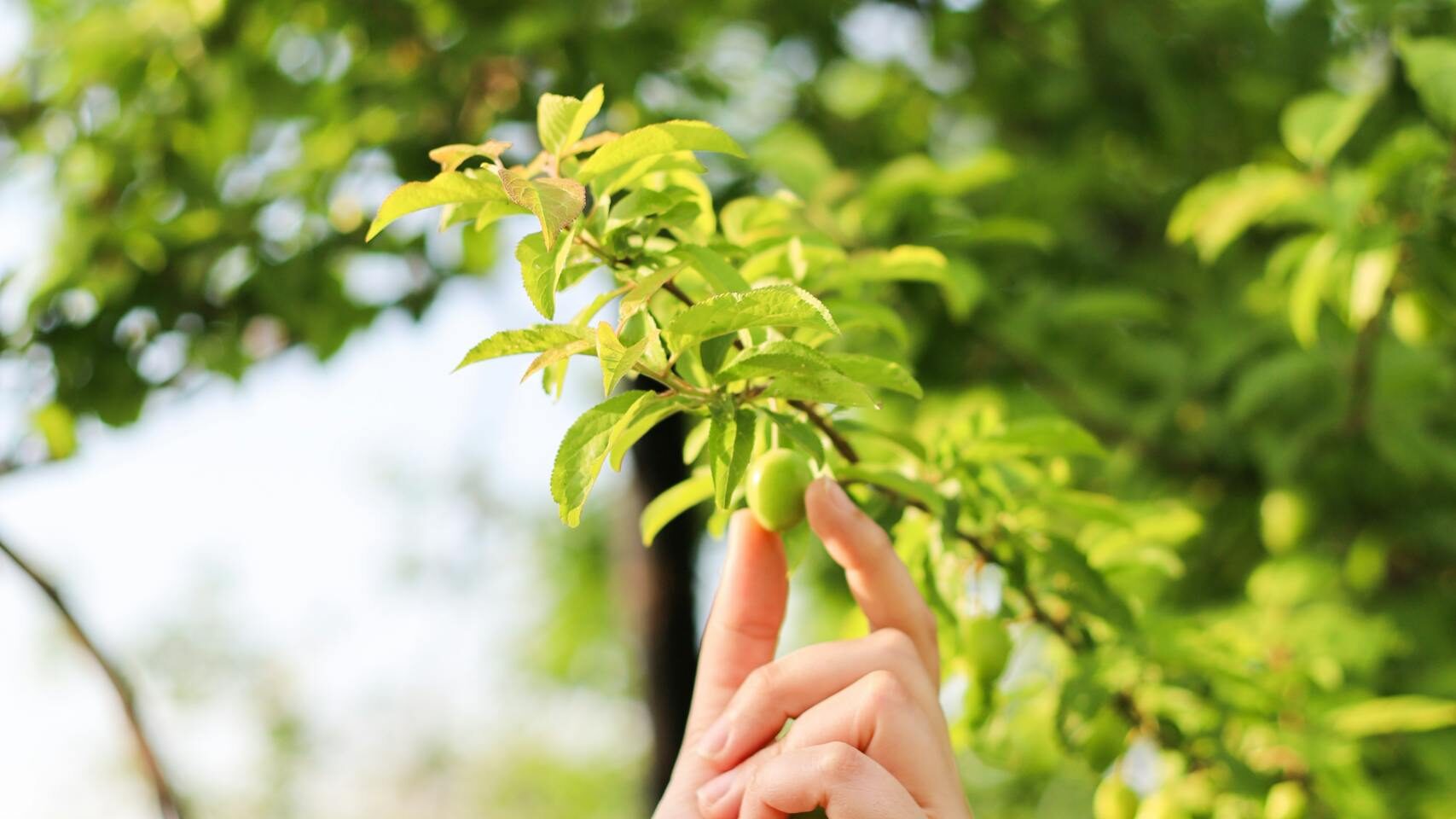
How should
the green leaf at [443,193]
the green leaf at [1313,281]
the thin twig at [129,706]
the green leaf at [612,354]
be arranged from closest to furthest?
the green leaf at [612,354] < the green leaf at [443,193] < the thin twig at [129,706] < the green leaf at [1313,281]

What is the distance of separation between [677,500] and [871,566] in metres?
0.26

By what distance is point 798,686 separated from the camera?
0.84m

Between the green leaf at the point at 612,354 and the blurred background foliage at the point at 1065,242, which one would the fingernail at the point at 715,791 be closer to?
the green leaf at the point at 612,354

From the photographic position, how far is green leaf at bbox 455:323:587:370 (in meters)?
0.74

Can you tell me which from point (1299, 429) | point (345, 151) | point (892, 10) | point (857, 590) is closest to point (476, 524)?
point (345, 151)

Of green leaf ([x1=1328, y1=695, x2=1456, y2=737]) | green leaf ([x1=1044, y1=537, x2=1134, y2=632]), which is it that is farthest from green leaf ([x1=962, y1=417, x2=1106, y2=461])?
green leaf ([x1=1328, y1=695, x2=1456, y2=737])

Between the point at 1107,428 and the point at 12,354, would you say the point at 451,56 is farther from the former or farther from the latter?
the point at 1107,428

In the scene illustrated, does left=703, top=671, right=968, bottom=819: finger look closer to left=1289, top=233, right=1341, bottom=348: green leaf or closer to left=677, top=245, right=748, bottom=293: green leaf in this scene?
left=677, top=245, right=748, bottom=293: green leaf

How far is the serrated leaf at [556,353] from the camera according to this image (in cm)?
71

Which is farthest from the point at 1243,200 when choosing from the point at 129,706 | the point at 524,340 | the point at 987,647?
the point at 129,706

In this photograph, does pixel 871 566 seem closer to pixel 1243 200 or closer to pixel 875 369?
pixel 875 369

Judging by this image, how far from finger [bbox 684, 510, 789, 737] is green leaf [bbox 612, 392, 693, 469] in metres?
0.18

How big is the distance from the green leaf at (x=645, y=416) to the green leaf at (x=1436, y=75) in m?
1.22

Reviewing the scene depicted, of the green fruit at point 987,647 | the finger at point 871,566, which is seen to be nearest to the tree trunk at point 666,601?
the green fruit at point 987,647
